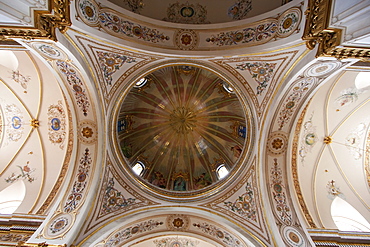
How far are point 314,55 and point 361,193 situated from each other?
7.63m

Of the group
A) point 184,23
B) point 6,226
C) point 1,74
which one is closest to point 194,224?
point 6,226

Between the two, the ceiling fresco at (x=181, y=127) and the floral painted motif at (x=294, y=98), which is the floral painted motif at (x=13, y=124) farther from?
the floral painted motif at (x=294, y=98)

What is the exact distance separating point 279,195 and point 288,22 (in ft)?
24.0

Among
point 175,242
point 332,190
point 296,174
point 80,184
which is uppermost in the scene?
point 296,174

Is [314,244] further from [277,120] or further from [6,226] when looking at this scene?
[6,226]

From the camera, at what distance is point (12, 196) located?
408 inches

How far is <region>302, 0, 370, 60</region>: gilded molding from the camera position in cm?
598

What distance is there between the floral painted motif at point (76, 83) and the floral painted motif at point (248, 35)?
5.79 metres

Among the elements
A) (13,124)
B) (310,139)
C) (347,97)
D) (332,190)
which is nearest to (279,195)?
(332,190)

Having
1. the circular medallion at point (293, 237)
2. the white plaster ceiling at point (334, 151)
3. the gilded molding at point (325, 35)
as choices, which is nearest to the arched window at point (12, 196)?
the circular medallion at point (293, 237)

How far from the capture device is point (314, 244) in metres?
8.12

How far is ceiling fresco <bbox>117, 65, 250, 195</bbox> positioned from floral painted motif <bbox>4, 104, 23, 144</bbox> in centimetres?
490

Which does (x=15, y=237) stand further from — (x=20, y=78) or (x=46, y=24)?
(x=46, y=24)

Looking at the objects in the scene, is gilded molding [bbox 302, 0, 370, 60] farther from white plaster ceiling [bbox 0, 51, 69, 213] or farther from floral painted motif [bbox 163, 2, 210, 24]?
white plaster ceiling [bbox 0, 51, 69, 213]
